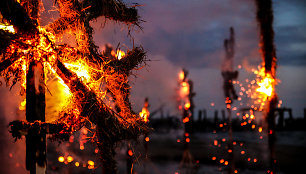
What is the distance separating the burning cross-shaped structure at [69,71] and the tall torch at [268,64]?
626 centimetres

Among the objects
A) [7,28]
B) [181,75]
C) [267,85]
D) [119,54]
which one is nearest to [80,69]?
[119,54]

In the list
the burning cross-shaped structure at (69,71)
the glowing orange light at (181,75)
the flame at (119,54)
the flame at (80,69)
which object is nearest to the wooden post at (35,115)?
the burning cross-shaped structure at (69,71)

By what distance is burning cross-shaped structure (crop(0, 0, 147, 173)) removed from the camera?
11.8 ft

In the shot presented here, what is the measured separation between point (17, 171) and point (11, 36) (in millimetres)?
13887

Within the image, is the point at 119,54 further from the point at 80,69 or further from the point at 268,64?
the point at 268,64

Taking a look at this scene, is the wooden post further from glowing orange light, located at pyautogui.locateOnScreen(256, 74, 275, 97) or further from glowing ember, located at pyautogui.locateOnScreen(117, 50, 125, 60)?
glowing orange light, located at pyautogui.locateOnScreen(256, 74, 275, 97)

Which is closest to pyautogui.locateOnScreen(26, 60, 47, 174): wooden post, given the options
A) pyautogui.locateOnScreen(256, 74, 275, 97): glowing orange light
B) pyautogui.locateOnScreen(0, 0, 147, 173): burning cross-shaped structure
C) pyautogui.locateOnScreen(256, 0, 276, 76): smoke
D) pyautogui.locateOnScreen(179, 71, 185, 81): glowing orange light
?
pyautogui.locateOnScreen(0, 0, 147, 173): burning cross-shaped structure

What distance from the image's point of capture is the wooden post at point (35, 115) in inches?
147

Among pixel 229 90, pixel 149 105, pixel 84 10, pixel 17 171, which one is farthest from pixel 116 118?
pixel 17 171

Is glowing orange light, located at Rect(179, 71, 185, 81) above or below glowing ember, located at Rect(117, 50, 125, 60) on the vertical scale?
above

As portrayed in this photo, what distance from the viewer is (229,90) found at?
15477 millimetres

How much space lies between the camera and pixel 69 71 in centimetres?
398

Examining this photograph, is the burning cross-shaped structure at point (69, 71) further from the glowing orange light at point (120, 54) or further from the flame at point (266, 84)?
the flame at point (266, 84)

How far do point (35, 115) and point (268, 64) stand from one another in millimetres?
8531
